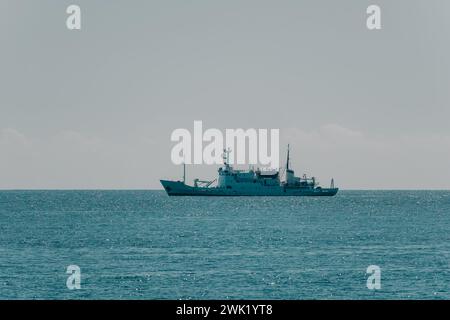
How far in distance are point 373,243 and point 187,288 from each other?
1330 inches

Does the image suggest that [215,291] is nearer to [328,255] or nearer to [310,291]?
[310,291]

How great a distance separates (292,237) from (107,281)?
3691cm

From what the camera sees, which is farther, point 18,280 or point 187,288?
point 18,280

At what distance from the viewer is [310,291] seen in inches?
1622

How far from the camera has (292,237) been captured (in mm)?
79062
